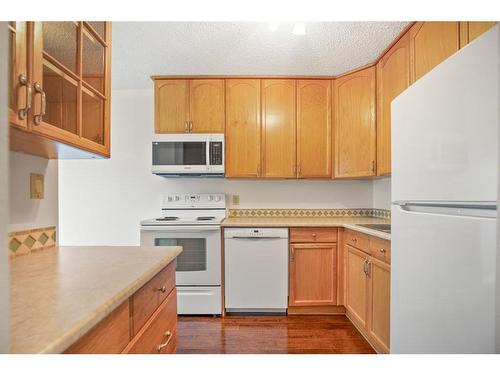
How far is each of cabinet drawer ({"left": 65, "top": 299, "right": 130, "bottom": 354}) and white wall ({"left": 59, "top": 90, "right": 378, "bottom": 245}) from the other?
87.1 inches

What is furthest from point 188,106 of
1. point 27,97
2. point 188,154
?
point 27,97

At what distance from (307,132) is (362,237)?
46.3 inches

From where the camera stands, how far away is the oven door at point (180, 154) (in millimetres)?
2426

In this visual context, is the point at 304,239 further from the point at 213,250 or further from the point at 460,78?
the point at 460,78

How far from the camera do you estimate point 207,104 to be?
251 cm

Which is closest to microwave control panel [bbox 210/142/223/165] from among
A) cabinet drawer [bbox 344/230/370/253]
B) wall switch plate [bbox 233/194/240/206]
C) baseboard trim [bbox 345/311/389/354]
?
wall switch plate [bbox 233/194/240/206]

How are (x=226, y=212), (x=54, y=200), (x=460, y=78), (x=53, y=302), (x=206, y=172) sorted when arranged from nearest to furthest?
(x=53, y=302), (x=460, y=78), (x=54, y=200), (x=206, y=172), (x=226, y=212)

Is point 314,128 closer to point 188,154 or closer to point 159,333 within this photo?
point 188,154

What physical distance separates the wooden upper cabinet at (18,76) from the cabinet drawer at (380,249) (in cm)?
178

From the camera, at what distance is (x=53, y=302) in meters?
0.55

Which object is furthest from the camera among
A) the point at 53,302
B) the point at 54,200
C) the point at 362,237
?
the point at 362,237

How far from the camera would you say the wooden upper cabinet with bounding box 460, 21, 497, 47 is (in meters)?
1.06

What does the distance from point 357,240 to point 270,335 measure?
1024mm
